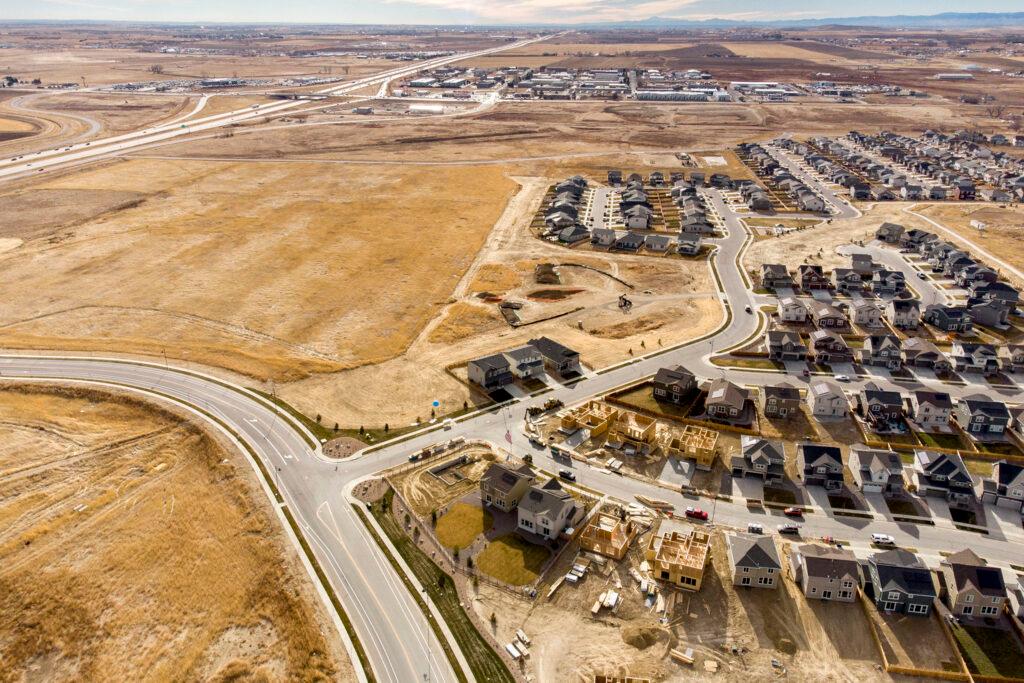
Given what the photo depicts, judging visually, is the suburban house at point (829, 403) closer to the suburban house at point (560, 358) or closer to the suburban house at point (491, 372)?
the suburban house at point (560, 358)

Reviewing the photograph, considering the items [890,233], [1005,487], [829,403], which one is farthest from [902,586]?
[890,233]

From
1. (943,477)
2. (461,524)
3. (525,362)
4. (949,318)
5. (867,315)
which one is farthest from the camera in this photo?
(867,315)

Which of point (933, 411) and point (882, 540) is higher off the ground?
point (933, 411)

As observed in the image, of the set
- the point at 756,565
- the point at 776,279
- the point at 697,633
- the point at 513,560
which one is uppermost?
the point at 776,279

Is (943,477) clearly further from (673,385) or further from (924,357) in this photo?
(924,357)

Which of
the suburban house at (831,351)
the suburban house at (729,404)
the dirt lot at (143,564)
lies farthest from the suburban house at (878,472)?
the dirt lot at (143,564)
